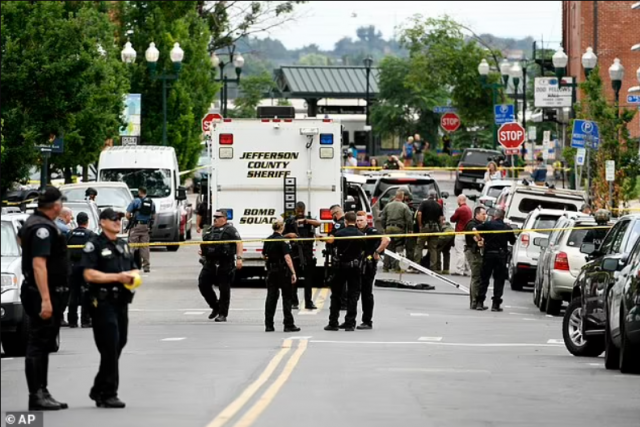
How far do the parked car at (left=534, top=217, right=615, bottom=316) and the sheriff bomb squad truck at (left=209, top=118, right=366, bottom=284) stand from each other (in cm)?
446

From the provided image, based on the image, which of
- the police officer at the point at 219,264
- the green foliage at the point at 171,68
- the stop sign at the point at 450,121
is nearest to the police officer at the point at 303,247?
the police officer at the point at 219,264

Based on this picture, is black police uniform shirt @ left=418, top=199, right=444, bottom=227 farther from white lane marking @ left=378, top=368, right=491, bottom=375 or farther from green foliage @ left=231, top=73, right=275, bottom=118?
green foliage @ left=231, top=73, right=275, bottom=118

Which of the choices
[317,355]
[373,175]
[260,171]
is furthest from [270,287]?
[373,175]

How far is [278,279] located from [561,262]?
6.31 metres

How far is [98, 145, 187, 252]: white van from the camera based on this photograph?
40.8 meters

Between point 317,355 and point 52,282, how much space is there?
5.81m

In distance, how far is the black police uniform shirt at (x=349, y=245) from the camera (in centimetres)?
2220

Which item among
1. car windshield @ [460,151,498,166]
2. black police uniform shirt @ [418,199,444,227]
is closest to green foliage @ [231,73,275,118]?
car windshield @ [460,151,498,166]

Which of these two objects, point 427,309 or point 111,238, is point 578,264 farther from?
point 111,238

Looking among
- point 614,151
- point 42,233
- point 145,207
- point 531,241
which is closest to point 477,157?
point 614,151

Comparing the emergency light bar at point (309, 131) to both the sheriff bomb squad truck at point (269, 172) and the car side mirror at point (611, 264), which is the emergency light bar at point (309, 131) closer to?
the sheriff bomb squad truck at point (269, 172)

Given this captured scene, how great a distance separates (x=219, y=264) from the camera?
24.0 meters

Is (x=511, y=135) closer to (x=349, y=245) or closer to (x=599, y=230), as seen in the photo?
(x=599, y=230)

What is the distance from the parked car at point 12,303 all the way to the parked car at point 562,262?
10.4 meters
